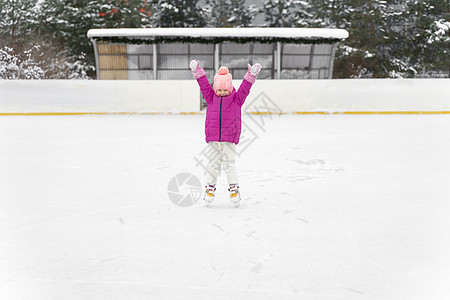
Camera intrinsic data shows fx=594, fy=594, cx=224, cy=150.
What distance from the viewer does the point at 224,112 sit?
15.7ft

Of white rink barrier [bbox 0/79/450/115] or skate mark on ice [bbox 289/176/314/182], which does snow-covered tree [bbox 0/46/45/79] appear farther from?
skate mark on ice [bbox 289/176/314/182]

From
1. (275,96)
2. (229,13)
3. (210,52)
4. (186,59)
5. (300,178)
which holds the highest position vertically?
(300,178)

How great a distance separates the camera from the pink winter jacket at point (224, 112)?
15.7 ft

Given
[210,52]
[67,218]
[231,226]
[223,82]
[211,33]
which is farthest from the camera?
[210,52]

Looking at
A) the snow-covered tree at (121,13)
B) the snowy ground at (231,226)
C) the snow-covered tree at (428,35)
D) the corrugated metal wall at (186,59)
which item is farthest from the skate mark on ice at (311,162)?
the snow-covered tree at (428,35)

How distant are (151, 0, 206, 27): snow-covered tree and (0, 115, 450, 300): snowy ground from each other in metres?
34.9

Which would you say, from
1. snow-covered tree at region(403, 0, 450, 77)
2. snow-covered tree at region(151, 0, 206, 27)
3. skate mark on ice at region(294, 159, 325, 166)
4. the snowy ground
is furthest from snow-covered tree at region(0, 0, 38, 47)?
skate mark on ice at region(294, 159, 325, 166)

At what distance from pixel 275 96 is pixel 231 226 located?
40.1 feet

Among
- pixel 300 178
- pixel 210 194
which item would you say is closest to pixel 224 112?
pixel 210 194

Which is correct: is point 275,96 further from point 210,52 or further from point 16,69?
point 16,69

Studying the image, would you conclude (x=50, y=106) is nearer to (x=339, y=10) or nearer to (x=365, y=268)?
(x=365, y=268)

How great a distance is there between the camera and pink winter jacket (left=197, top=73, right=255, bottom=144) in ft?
15.7

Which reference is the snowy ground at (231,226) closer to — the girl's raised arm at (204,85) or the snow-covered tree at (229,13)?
the girl's raised arm at (204,85)

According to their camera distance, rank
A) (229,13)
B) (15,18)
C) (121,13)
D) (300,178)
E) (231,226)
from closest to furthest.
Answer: (231,226) → (300,178) → (121,13) → (15,18) → (229,13)
